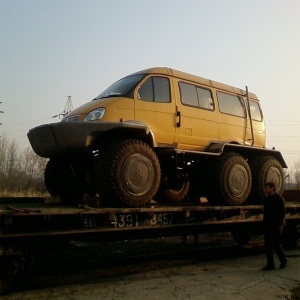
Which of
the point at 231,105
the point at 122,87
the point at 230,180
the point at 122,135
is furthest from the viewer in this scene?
the point at 231,105

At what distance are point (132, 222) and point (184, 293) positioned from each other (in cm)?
136

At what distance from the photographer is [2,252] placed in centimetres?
532

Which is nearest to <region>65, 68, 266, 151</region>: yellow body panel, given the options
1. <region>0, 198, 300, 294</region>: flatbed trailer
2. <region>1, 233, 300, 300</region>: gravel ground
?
<region>0, 198, 300, 294</region>: flatbed trailer

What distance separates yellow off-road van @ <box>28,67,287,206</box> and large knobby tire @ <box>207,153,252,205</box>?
2cm

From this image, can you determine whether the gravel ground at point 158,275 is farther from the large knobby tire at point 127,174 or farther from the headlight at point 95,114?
the headlight at point 95,114

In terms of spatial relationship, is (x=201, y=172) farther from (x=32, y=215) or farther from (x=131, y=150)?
(x=32, y=215)

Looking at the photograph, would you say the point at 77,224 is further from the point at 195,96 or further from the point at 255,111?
the point at 255,111

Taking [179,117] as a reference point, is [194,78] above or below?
above

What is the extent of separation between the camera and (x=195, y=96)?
8.43 m

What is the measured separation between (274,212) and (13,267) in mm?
4967

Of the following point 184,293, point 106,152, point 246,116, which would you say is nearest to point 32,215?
point 106,152

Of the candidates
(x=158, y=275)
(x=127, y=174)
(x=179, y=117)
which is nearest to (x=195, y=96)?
(x=179, y=117)

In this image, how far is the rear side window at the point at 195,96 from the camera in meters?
8.16

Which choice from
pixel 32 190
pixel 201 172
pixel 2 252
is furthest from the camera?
pixel 32 190
